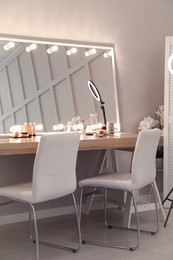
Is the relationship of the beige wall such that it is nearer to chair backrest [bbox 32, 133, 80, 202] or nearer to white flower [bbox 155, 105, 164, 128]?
white flower [bbox 155, 105, 164, 128]

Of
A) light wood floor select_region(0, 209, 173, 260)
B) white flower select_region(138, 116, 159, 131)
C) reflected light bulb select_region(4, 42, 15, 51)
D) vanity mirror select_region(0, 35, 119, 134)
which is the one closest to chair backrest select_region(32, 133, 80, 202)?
light wood floor select_region(0, 209, 173, 260)

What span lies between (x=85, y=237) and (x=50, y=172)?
89cm

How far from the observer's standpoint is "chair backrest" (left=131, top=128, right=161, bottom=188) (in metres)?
3.06

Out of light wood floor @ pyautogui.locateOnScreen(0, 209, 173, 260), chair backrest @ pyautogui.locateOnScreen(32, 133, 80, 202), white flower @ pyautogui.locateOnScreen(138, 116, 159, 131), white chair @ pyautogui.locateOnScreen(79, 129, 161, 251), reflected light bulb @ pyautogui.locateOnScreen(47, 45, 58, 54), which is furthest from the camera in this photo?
white flower @ pyautogui.locateOnScreen(138, 116, 159, 131)

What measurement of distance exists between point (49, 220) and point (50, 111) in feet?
3.28

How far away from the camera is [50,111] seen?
3.86 m

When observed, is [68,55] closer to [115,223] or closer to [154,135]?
[154,135]

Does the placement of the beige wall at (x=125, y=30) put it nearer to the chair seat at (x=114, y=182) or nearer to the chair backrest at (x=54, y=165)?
the chair seat at (x=114, y=182)

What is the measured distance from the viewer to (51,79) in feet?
12.7

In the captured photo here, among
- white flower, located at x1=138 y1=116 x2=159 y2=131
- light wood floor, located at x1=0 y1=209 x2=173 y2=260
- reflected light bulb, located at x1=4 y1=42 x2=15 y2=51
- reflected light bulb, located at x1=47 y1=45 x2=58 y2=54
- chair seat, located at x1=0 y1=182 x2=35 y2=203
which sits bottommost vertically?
light wood floor, located at x1=0 y1=209 x2=173 y2=260

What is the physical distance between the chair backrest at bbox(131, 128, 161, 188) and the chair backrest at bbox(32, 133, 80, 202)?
498mm

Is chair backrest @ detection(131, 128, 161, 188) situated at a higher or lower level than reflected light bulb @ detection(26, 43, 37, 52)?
lower

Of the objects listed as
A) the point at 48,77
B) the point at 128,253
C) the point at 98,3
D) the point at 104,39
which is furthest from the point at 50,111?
the point at 128,253

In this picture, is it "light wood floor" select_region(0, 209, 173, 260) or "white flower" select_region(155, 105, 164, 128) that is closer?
"light wood floor" select_region(0, 209, 173, 260)
